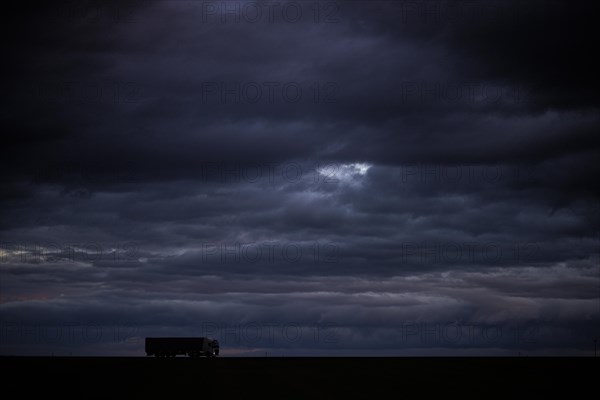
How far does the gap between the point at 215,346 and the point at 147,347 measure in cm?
1162

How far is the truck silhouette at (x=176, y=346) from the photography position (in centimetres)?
11238

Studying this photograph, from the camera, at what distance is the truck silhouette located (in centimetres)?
11238

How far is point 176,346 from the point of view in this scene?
113m
